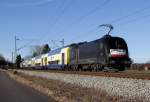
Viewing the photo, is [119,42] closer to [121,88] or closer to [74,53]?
[74,53]

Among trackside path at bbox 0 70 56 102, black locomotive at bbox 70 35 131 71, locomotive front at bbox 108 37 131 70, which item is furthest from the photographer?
black locomotive at bbox 70 35 131 71

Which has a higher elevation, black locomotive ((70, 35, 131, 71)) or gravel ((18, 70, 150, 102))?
black locomotive ((70, 35, 131, 71))

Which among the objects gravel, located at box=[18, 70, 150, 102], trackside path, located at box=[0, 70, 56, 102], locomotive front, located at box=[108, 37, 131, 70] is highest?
locomotive front, located at box=[108, 37, 131, 70]

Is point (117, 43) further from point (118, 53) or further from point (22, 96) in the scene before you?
point (22, 96)

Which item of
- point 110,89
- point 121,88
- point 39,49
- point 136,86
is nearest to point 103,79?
point 110,89

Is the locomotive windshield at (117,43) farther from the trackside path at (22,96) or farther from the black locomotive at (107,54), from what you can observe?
the trackside path at (22,96)

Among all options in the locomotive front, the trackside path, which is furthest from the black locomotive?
the trackside path

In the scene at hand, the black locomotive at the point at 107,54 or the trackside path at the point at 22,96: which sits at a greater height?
the black locomotive at the point at 107,54

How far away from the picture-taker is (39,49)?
180875 millimetres

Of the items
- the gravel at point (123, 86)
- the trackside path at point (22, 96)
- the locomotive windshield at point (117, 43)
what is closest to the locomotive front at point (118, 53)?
the locomotive windshield at point (117, 43)

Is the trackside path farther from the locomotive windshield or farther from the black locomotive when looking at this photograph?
the locomotive windshield

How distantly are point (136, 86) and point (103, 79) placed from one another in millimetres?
4728

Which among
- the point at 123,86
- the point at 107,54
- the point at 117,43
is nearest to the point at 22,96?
the point at 123,86

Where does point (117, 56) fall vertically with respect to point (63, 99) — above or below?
above
